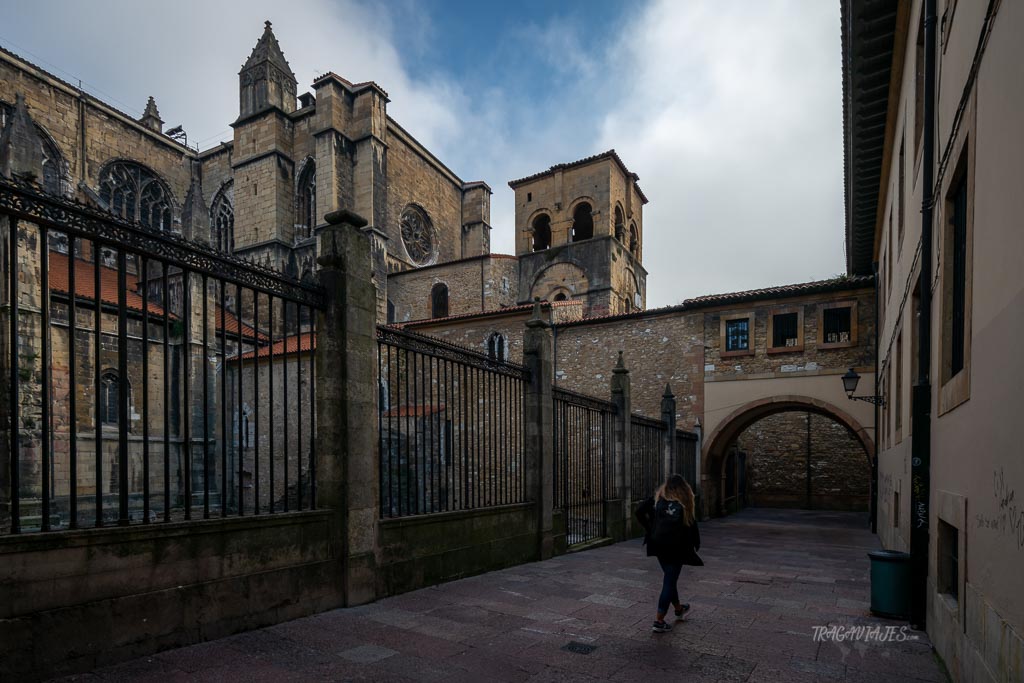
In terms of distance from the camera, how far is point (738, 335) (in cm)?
2025

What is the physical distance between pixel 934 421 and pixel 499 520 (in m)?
5.43

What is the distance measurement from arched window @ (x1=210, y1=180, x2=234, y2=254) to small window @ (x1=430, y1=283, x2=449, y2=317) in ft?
42.5

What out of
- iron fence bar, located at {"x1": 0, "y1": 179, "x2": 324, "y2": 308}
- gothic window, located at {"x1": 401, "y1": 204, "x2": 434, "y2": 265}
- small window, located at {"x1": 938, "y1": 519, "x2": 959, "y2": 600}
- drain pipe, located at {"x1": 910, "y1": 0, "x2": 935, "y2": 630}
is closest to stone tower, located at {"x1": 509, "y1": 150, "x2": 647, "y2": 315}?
gothic window, located at {"x1": 401, "y1": 204, "x2": 434, "y2": 265}

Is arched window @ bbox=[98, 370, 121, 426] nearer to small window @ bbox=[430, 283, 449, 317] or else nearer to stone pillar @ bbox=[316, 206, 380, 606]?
stone pillar @ bbox=[316, 206, 380, 606]

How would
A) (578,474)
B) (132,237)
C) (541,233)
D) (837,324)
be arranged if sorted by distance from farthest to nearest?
(541,233), (837,324), (578,474), (132,237)

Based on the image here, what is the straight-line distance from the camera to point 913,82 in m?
8.38

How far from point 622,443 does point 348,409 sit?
8.72 meters

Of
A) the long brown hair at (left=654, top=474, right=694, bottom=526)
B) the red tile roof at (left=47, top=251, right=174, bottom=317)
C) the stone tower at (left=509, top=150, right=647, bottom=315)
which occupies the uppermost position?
the stone tower at (left=509, top=150, right=647, bottom=315)

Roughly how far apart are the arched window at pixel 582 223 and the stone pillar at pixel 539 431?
27604 mm

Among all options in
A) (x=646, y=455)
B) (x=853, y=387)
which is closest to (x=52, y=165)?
(x=646, y=455)

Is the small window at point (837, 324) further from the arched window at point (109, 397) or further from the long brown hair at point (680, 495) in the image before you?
the arched window at point (109, 397)

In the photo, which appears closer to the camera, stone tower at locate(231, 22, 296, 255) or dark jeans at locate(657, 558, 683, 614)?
dark jeans at locate(657, 558, 683, 614)

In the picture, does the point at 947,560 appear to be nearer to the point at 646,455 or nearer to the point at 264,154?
the point at 646,455

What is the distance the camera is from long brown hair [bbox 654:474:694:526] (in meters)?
5.91
